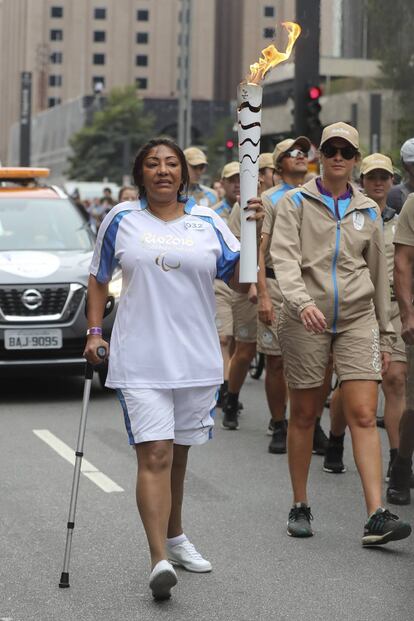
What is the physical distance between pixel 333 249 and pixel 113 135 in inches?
3515

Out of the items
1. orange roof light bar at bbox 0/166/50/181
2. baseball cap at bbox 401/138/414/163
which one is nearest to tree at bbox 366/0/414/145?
orange roof light bar at bbox 0/166/50/181

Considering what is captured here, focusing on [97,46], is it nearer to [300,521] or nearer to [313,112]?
[313,112]

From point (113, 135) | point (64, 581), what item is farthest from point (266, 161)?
point (113, 135)

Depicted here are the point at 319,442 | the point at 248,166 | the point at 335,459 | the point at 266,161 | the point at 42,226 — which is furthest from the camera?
the point at 42,226

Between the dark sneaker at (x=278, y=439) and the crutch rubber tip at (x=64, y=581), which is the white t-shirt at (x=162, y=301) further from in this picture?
the dark sneaker at (x=278, y=439)

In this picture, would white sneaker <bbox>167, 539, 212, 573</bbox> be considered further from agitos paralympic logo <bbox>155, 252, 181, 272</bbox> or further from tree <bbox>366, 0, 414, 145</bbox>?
tree <bbox>366, 0, 414, 145</bbox>

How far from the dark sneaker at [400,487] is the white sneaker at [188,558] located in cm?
193

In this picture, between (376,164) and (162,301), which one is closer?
(162,301)

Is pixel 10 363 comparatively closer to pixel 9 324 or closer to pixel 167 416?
pixel 9 324

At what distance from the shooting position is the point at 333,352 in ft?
23.9

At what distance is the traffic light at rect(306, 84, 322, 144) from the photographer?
64.1 ft

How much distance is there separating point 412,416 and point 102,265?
2453 millimetres

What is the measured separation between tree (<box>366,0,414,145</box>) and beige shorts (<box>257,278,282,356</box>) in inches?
670

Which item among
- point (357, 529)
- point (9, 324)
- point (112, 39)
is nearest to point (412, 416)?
point (357, 529)
